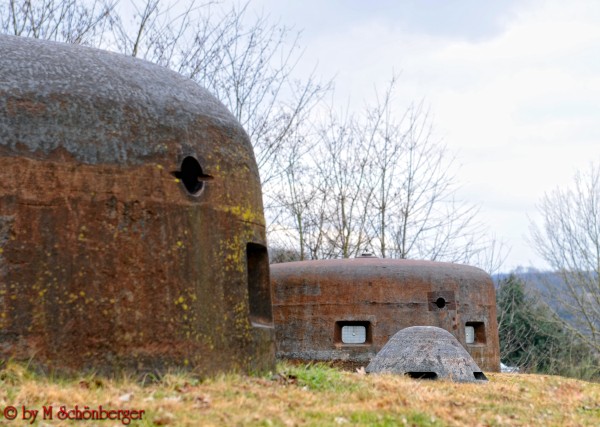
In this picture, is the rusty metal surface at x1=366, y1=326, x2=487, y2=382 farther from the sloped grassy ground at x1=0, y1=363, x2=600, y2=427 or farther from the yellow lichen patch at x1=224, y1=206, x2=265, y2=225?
the yellow lichen patch at x1=224, y1=206, x2=265, y2=225

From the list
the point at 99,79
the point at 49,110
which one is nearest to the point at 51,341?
the point at 49,110

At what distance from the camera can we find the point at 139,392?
5934 millimetres

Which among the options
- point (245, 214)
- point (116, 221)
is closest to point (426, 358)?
point (245, 214)

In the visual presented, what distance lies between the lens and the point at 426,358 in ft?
33.6

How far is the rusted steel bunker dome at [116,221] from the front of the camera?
6.06m

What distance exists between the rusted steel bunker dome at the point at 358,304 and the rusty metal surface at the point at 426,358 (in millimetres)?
2685

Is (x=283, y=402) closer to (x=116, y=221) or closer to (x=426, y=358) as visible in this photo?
(x=116, y=221)

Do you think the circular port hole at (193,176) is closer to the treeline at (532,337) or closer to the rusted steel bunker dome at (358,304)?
the rusted steel bunker dome at (358,304)

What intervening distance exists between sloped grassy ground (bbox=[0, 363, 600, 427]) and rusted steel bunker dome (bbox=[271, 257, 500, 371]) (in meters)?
5.44

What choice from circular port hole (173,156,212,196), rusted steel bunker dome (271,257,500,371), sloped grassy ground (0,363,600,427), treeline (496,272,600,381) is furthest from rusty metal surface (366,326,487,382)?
treeline (496,272,600,381)

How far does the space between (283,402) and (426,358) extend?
445cm

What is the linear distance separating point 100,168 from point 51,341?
1.38m

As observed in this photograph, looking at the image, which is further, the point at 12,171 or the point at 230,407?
the point at 12,171

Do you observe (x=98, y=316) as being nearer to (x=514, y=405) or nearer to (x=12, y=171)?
(x=12, y=171)
